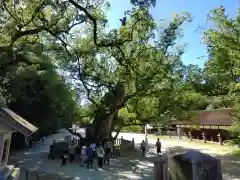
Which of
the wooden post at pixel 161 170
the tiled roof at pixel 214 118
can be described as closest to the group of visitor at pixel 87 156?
the wooden post at pixel 161 170

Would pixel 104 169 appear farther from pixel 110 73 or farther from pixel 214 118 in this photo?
pixel 214 118

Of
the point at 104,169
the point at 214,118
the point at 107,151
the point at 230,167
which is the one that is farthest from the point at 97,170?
the point at 214,118

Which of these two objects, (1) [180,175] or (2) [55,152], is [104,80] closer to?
(2) [55,152]

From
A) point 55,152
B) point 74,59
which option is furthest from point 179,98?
point 55,152

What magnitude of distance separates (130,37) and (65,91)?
10473 millimetres

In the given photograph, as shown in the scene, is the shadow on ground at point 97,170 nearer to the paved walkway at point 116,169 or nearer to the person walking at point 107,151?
the paved walkway at point 116,169

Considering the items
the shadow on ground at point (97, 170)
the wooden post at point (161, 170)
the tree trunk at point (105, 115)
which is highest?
the tree trunk at point (105, 115)

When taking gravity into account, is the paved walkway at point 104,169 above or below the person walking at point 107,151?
below

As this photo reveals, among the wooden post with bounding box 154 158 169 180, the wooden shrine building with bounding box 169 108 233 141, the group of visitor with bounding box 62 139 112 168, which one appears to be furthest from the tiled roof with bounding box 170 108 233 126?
the wooden post with bounding box 154 158 169 180

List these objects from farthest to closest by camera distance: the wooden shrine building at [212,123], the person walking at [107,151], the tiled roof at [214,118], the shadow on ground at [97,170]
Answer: the wooden shrine building at [212,123]
the tiled roof at [214,118]
the person walking at [107,151]
the shadow on ground at [97,170]

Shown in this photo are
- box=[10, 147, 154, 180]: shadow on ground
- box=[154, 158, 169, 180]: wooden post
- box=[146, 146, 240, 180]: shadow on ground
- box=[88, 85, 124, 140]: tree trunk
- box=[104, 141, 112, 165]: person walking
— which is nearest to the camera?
box=[154, 158, 169, 180]: wooden post

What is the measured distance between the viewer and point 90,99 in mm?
28375

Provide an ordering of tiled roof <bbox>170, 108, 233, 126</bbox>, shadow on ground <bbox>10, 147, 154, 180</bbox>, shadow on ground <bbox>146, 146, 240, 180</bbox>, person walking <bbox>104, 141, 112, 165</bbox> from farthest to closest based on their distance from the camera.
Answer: tiled roof <bbox>170, 108, 233, 126</bbox> < person walking <bbox>104, 141, 112, 165</bbox> < shadow on ground <bbox>10, 147, 154, 180</bbox> < shadow on ground <bbox>146, 146, 240, 180</bbox>

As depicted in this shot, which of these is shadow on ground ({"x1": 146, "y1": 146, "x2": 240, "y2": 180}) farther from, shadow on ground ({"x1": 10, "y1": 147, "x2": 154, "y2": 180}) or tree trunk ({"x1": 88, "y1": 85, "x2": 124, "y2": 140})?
tree trunk ({"x1": 88, "y1": 85, "x2": 124, "y2": 140})
